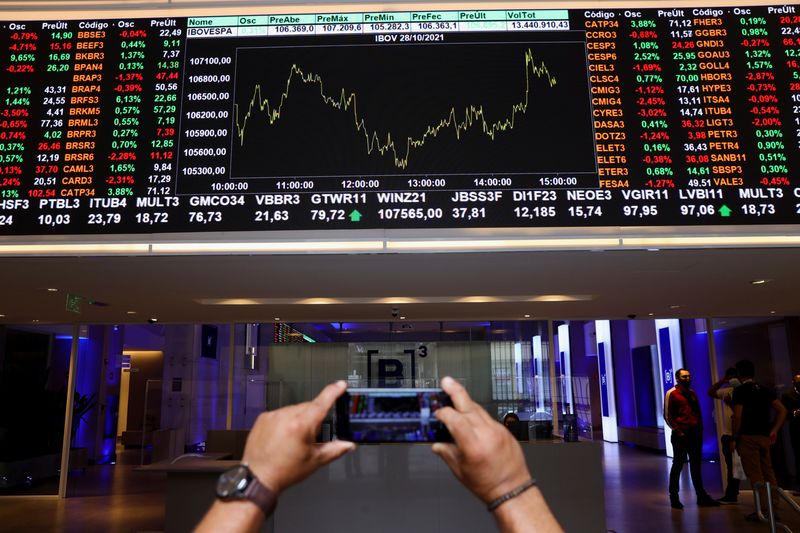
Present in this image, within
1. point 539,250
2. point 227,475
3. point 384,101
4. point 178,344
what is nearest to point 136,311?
point 178,344

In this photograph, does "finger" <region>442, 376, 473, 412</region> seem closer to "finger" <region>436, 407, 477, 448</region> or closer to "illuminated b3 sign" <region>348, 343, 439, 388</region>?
"finger" <region>436, 407, 477, 448</region>

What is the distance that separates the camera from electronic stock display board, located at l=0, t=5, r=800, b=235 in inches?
121

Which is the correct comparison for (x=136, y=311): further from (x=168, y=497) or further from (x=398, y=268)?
(x=398, y=268)

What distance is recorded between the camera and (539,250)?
3.19 meters

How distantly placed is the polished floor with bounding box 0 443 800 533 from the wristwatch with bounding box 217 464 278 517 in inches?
189

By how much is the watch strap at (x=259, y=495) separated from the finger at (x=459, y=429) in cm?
23

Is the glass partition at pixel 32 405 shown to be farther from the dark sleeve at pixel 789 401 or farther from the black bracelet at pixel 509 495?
the dark sleeve at pixel 789 401

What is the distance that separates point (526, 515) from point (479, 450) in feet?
0.39

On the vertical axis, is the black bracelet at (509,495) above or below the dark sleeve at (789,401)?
above

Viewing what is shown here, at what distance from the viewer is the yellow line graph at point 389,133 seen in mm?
3141

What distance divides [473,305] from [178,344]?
4186 millimetres

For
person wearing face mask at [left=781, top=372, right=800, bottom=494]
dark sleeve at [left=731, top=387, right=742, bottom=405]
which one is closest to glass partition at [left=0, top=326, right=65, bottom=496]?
dark sleeve at [left=731, top=387, right=742, bottom=405]

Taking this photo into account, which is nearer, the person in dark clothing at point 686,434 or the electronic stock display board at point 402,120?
the electronic stock display board at point 402,120

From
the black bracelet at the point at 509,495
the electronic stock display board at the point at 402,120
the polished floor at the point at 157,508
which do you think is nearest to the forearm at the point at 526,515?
the black bracelet at the point at 509,495
